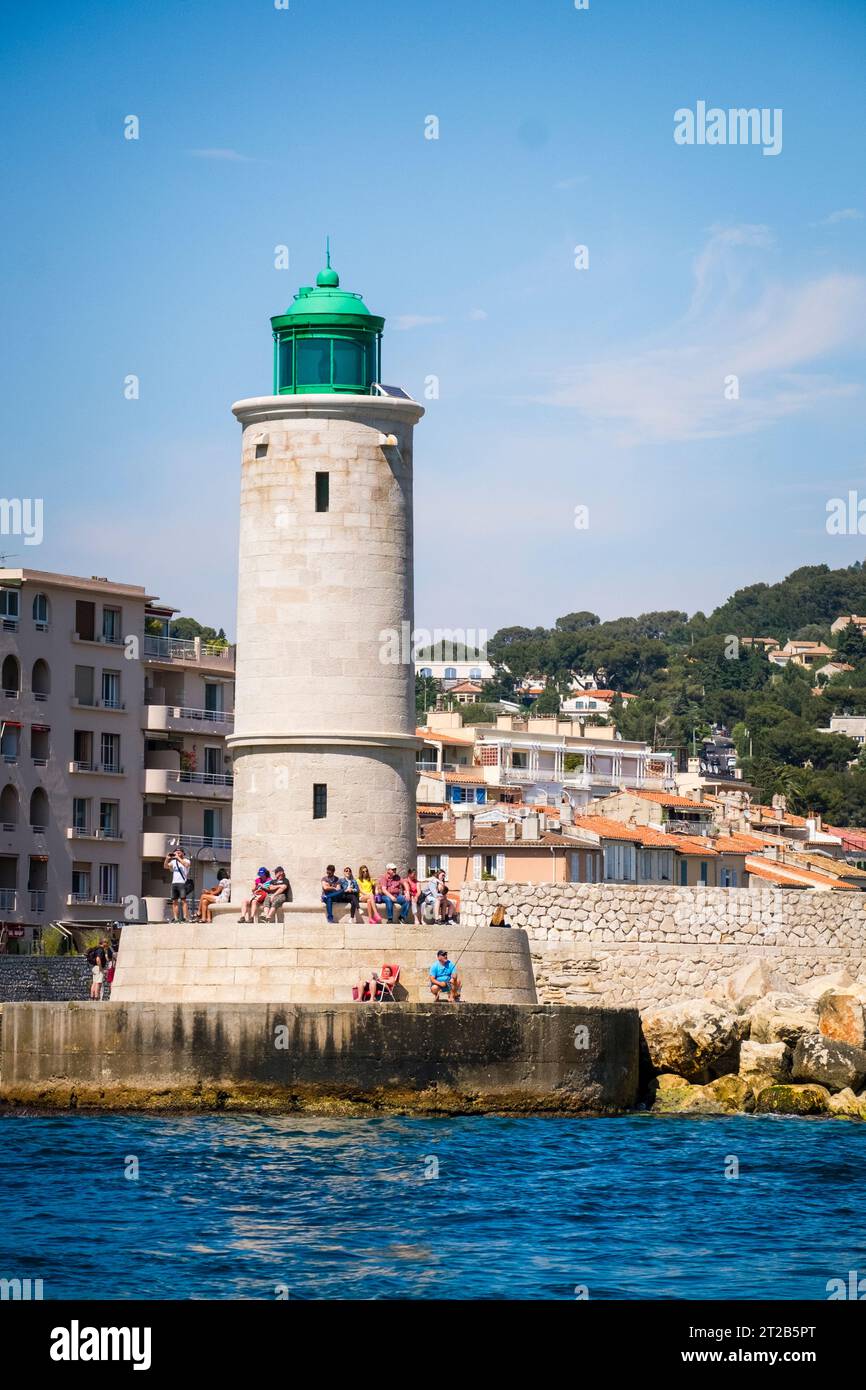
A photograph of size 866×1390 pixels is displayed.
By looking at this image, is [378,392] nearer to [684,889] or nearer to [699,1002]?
[699,1002]

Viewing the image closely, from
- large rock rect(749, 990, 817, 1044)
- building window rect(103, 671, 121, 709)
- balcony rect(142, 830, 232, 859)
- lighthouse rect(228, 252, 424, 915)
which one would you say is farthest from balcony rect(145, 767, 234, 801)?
lighthouse rect(228, 252, 424, 915)

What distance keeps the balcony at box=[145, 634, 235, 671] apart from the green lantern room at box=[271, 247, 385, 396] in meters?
29.6

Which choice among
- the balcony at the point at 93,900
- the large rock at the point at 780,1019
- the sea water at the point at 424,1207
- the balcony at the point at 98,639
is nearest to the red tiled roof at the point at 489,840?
the balcony at the point at 93,900

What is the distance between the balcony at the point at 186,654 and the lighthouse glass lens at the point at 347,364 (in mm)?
29836

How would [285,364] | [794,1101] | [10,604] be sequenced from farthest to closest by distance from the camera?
[10,604] < [794,1101] < [285,364]

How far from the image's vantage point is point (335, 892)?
32094mm

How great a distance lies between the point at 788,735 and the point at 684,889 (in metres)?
99.0

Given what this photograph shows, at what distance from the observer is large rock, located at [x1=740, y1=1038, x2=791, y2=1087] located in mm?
35219

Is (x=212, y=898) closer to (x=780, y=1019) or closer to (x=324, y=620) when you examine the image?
(x=324, y=620)

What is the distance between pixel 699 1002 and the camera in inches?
1437

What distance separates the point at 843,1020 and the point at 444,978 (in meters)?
8.58

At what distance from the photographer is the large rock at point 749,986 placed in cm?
4041

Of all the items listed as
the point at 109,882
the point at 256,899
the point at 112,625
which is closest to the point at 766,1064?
the point at 256,899

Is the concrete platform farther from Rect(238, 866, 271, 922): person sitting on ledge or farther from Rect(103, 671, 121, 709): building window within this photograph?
Rect(103, 671, 121, 709): building window
